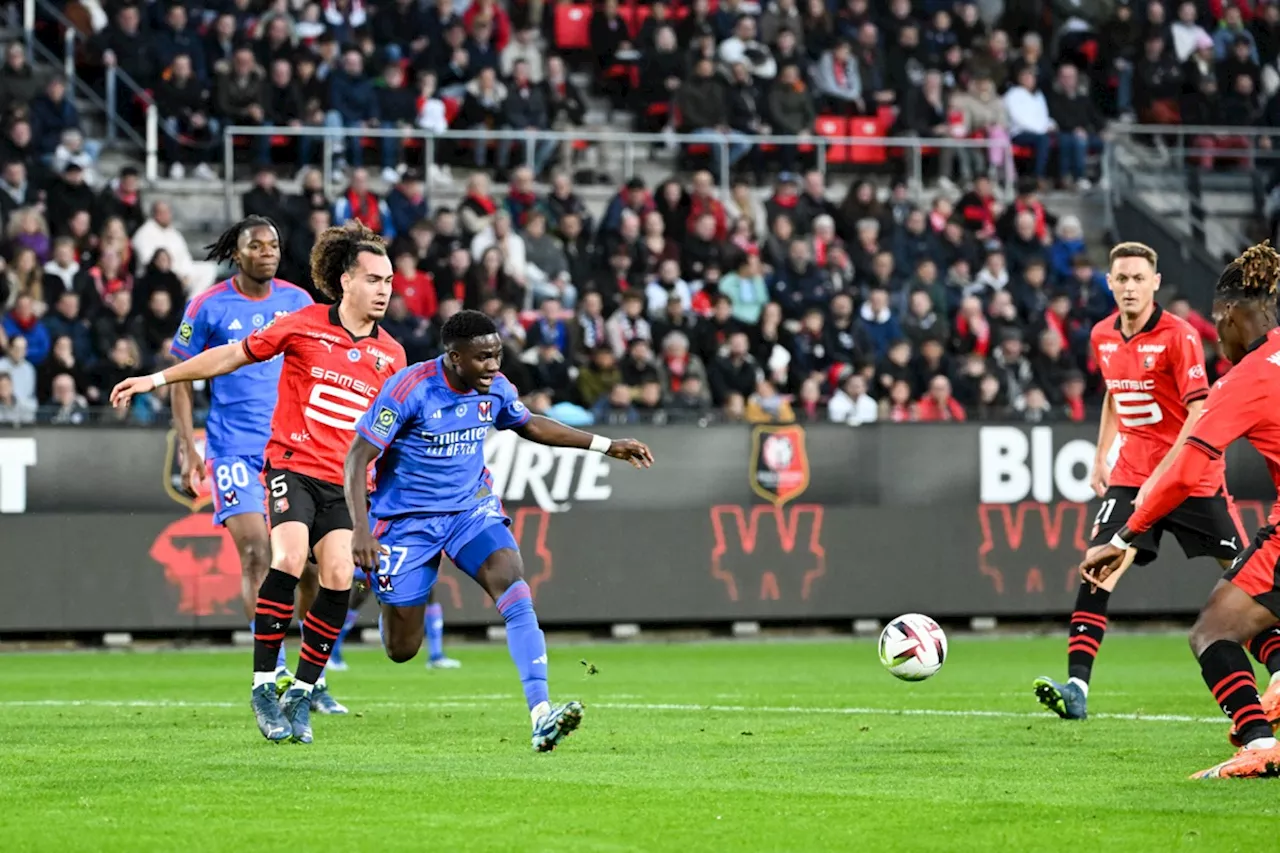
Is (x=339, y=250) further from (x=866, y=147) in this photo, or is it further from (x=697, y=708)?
(x=866, y=147)

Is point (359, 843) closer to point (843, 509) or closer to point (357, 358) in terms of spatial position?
point (357, 358)

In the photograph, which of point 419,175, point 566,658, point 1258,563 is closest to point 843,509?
point 566,658

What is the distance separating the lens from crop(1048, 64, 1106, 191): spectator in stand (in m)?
27.7

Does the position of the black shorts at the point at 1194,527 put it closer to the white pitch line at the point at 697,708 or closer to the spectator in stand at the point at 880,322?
the white pitch line at the point at 697,708

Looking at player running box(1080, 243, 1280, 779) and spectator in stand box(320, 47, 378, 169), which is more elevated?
spectator in stand box(320, 47, 378, 169)

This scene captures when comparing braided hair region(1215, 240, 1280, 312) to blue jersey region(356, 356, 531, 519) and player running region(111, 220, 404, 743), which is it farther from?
player running region(111, 220, 404, 743)

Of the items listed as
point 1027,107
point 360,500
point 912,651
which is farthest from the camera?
point 1027,107

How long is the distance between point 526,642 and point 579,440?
3.41ft

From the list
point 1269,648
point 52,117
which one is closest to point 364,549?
point 1269,648

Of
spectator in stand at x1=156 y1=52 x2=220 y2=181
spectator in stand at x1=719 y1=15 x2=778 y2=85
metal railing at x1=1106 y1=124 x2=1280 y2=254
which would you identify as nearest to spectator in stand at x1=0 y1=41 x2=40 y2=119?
spectator in stand at x1=156 y1=52 x2=220 y2=181

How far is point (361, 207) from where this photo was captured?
2283 centimetres

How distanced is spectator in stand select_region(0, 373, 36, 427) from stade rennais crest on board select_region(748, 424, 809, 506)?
6.81 m

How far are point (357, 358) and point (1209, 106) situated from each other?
2120cm

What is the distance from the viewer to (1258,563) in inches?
345
